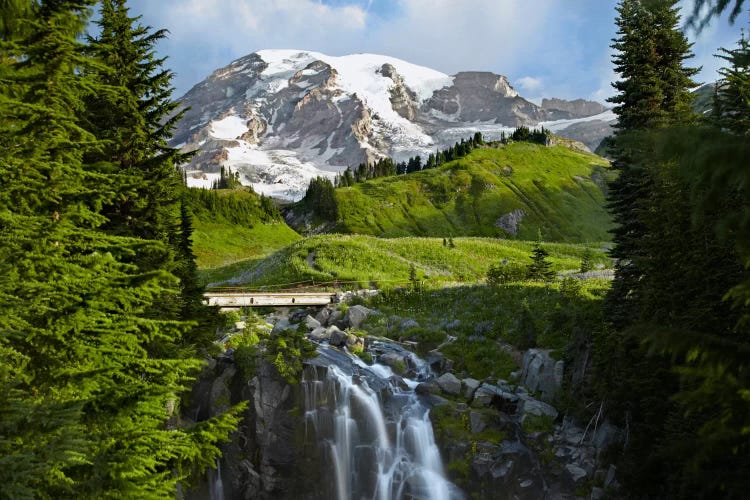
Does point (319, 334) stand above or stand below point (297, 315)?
below

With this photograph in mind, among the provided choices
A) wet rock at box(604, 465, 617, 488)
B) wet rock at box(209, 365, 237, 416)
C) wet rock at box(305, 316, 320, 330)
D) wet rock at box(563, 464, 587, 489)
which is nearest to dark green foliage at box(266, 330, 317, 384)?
wet rock at box(209, 365, 237, 416)

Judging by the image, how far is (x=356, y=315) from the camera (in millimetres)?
37750

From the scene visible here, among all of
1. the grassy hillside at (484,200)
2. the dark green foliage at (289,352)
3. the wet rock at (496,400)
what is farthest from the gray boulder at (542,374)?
the grassy hillside at (484,200)

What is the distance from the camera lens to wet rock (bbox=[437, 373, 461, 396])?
26.0 meters

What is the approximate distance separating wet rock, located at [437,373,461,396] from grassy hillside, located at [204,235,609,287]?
21.2 m

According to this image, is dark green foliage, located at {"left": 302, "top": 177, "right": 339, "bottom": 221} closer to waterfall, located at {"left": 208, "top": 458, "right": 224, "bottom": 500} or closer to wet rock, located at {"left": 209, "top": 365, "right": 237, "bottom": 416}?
wet rock, located at {"left": 209, "top": 365, "right": 237, "bottom": 416}

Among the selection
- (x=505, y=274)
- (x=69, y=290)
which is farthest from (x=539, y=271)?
(x=69, y=290)

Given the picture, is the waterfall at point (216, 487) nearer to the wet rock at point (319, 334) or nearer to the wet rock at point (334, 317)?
the wet rock at point (319, 334)

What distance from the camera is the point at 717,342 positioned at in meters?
5.64

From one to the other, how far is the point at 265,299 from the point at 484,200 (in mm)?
125080

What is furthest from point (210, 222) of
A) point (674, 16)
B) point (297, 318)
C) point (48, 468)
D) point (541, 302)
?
point (48, 468)

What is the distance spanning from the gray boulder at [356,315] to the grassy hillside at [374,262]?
919 centimetres

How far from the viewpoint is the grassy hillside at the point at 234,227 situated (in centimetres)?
10456

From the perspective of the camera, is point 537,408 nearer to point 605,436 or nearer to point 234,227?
point 605,436
